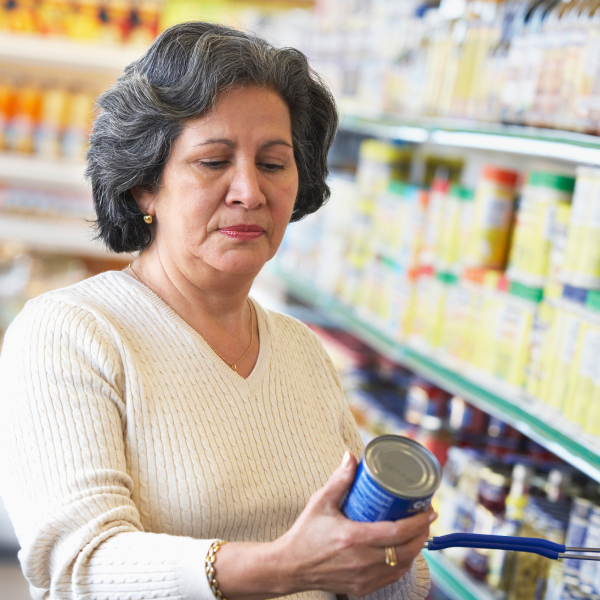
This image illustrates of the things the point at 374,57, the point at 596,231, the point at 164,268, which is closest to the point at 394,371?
the point at 374,57

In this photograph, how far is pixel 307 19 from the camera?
12.2 ft

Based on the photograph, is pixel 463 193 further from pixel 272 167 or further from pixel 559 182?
pixel 272 167

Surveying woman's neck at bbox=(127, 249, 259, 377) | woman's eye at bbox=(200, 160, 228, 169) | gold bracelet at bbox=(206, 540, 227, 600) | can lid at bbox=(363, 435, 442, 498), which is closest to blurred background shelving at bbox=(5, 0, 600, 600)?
woman's neck at bbox=(127, 249, 259, 377)

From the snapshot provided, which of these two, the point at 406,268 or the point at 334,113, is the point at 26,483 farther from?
the point at 406,268

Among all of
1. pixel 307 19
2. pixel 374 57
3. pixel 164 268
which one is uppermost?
pixel 307 19

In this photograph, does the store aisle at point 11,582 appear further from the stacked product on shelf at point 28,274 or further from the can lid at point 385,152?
the can lid at point 385,152

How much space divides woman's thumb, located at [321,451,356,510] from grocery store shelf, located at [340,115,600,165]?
2.76 ft

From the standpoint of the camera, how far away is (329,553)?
92 cm

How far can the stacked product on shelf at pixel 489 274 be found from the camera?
1576 mm

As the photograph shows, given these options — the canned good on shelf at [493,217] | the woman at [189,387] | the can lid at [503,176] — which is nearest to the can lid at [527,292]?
the canned good on shelf at [493,217]

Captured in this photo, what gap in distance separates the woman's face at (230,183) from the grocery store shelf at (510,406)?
0.70 metres

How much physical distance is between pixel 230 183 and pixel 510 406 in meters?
0.88

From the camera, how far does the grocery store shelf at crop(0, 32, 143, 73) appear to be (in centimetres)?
365

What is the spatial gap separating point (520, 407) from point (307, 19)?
2577mm
